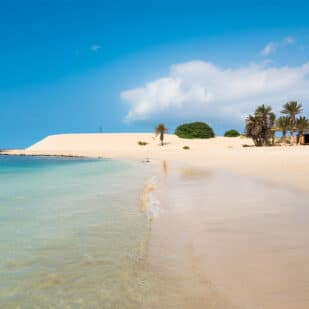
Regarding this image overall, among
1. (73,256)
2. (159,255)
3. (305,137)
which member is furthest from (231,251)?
(305,137)

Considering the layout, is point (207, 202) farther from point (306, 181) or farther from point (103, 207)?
point (306, 181)

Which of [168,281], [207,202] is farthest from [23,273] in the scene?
[207,202]

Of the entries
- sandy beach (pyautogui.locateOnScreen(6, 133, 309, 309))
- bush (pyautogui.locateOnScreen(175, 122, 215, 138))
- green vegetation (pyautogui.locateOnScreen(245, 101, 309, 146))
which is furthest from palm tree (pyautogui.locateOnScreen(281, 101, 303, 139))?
sandy beach (pyautogui.locateOnScreen(6, 133, 309, 309))

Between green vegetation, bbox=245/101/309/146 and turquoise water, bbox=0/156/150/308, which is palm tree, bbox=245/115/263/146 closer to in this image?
green vegetation, bbox=245/101/309/146

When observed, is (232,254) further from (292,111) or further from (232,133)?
(232,133)

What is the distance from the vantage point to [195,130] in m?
98.3

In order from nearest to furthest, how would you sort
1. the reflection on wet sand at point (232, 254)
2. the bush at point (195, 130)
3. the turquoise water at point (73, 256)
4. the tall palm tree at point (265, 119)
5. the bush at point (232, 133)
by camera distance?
1. the reflection on wet sand at point (232, 254)
2. the turquoise water at point (73, 256)
3. the tall palm tree at point (265, 119)
4. the bush at point (195, 130)
5. the bush at point (232, 133)

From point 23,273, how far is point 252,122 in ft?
198

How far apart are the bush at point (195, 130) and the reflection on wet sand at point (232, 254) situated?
89193 mm

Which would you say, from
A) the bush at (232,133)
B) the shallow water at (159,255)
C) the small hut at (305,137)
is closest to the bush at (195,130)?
the bush at (232,133)

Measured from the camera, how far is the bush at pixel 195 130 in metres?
97.6

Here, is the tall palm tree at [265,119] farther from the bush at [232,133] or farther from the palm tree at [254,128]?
the bush at [232,133]

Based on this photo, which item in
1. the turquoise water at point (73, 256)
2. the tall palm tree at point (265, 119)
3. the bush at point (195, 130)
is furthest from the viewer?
the bush at point (195, 130)

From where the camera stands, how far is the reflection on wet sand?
350 cm
